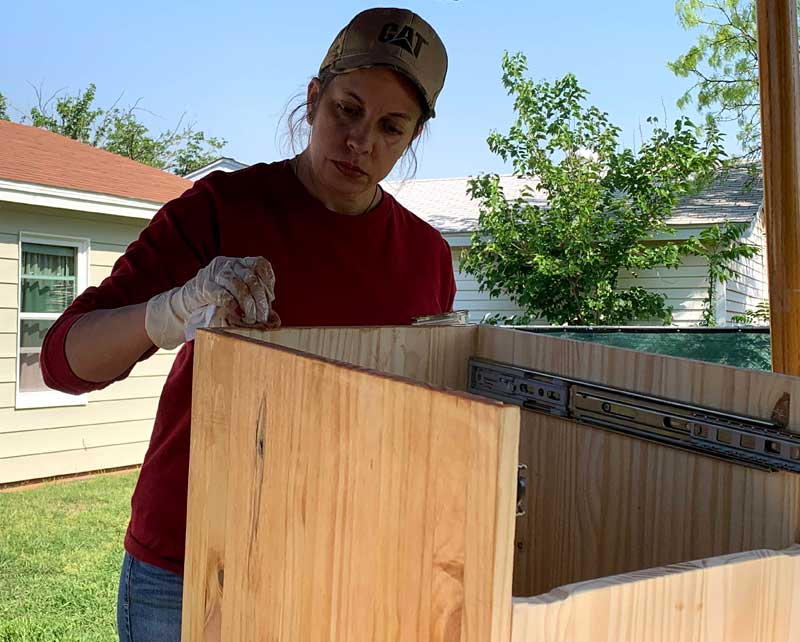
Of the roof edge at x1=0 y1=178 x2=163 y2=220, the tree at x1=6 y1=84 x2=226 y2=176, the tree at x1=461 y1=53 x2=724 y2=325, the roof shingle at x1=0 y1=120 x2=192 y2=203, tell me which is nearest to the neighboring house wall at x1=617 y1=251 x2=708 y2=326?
the tree at x1=461 y1=53 x2=724 y2=325

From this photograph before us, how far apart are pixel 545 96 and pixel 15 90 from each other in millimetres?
14083

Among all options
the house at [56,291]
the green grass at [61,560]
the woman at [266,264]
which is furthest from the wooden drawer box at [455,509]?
the house at [56,291]

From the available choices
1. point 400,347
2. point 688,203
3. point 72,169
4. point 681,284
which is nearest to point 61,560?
point 72,169

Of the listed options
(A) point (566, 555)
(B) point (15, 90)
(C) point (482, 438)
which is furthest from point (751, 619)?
(B) point (15, 90)

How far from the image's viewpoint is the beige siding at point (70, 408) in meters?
5.83

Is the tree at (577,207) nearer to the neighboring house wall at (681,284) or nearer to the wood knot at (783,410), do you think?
the neighboring house wall at (681,284)

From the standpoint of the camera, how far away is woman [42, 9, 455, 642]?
3.95ft

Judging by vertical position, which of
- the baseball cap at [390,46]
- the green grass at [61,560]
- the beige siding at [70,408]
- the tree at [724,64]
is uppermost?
the tree at [724,64]

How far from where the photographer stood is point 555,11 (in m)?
24.7

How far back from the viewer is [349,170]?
1475mm

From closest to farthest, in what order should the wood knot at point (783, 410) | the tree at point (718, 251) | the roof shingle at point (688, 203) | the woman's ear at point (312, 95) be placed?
the wood knot at point (783, 410) < the woman's ear at point (312, 95) < the tree at point (718, 251) < the roof shingle at point (688, 203)

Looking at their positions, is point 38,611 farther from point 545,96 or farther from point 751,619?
point 545,96

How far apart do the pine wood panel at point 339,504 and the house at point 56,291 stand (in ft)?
17.4

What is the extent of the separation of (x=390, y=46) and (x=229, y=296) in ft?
1.90
